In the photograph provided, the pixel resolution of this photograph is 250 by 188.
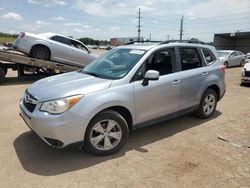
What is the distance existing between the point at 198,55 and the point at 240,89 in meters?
5.51

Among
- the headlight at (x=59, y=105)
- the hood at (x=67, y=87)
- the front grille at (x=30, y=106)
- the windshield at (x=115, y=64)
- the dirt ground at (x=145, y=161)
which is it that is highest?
the windshield at (x=115, y=64)

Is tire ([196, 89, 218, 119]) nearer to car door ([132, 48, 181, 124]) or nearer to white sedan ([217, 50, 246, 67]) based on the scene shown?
car door ([132, 48, 181, 124])

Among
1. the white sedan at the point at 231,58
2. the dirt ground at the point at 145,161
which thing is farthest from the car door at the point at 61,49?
the white sedan at the point at 231,58

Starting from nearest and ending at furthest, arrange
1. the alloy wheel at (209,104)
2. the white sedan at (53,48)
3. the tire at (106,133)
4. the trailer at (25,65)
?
the tire at (106,133), the alloy wheel at (209,104), the trailer at (25,65), the white sedan at (53,48)

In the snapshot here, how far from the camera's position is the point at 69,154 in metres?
4.28

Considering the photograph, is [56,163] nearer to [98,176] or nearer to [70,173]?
[70,173]

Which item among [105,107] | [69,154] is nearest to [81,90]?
[105,107]

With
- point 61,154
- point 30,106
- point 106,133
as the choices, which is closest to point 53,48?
point 30,106

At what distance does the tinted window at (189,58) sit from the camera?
5.44 metres

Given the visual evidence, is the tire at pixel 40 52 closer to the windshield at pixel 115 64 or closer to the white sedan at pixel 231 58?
the windshield at pixel 115 64

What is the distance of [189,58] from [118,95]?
7.18 ft

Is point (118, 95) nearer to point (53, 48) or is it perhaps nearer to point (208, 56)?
point (208, 56)

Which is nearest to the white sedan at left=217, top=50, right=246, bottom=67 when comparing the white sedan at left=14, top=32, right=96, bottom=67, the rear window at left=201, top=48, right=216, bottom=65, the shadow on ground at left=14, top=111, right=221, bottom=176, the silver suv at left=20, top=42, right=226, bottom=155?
the white sedan at left=14, top=32, right=96, bottom=67

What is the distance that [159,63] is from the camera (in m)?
5.02
